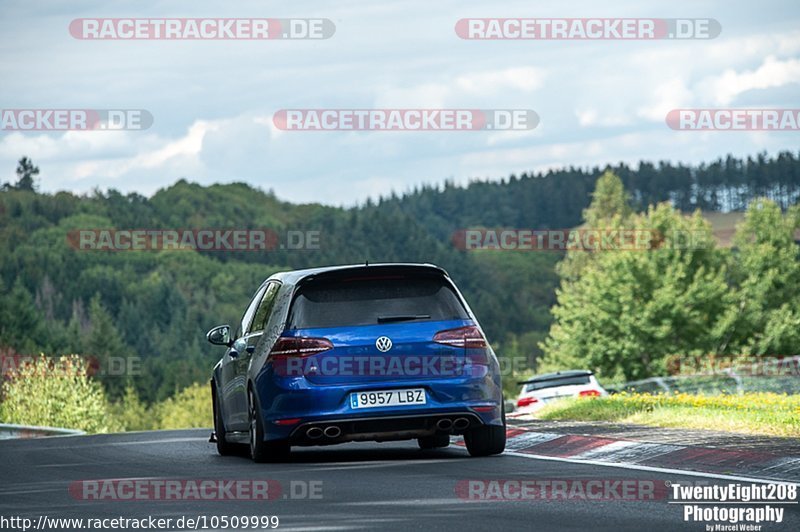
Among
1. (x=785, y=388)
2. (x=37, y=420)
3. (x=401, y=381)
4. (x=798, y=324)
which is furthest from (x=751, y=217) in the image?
(x=401, y=381)

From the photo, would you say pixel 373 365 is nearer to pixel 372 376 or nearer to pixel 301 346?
pixel 372 376

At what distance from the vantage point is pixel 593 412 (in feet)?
58.6

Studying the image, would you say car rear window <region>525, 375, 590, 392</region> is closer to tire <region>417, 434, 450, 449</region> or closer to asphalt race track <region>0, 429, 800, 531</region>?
asphalt race track <region>0, 429, 800, 531</region>

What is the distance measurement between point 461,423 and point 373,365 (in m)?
0.92

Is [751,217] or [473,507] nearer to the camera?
[473,507]

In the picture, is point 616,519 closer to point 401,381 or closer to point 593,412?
point 401,381

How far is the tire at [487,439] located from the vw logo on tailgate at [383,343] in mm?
1200

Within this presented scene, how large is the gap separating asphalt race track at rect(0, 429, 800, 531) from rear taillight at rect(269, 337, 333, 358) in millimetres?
971

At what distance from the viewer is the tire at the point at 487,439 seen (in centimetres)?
1351

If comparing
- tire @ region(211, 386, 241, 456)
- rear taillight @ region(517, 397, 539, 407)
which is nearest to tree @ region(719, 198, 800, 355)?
rear taillight @ region(517, 397, 539, 407)

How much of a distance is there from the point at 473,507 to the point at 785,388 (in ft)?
86.8

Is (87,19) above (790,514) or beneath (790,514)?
above

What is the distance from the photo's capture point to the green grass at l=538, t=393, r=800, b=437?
14086mm

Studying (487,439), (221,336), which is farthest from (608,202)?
(487,439)
